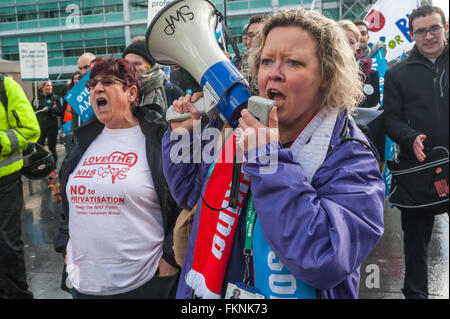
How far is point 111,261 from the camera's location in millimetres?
2115

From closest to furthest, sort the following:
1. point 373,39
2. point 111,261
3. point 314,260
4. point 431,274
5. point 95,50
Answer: point 314,260, point 111,261, point 431,274, point 373,39, point 95,50

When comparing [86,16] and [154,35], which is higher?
[86,16]

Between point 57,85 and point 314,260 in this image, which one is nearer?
point 314,260

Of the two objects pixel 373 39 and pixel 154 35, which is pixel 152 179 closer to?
pixel 154 35

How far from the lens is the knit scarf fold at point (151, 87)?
2857 mm

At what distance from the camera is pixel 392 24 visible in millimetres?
5961

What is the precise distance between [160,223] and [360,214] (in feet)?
4.29

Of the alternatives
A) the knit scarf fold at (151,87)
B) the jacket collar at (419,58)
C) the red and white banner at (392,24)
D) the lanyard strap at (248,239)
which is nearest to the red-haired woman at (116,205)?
the knit scarf fold at (151,87)

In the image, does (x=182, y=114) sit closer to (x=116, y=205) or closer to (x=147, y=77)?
(x=116, y=205)

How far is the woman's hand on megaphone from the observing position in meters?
1.58

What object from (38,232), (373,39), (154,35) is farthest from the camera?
(373,39)

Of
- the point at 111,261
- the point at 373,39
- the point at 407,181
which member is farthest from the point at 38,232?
the point at 373,39

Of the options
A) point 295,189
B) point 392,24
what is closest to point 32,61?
point 392,24

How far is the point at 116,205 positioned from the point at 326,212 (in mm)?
1276
